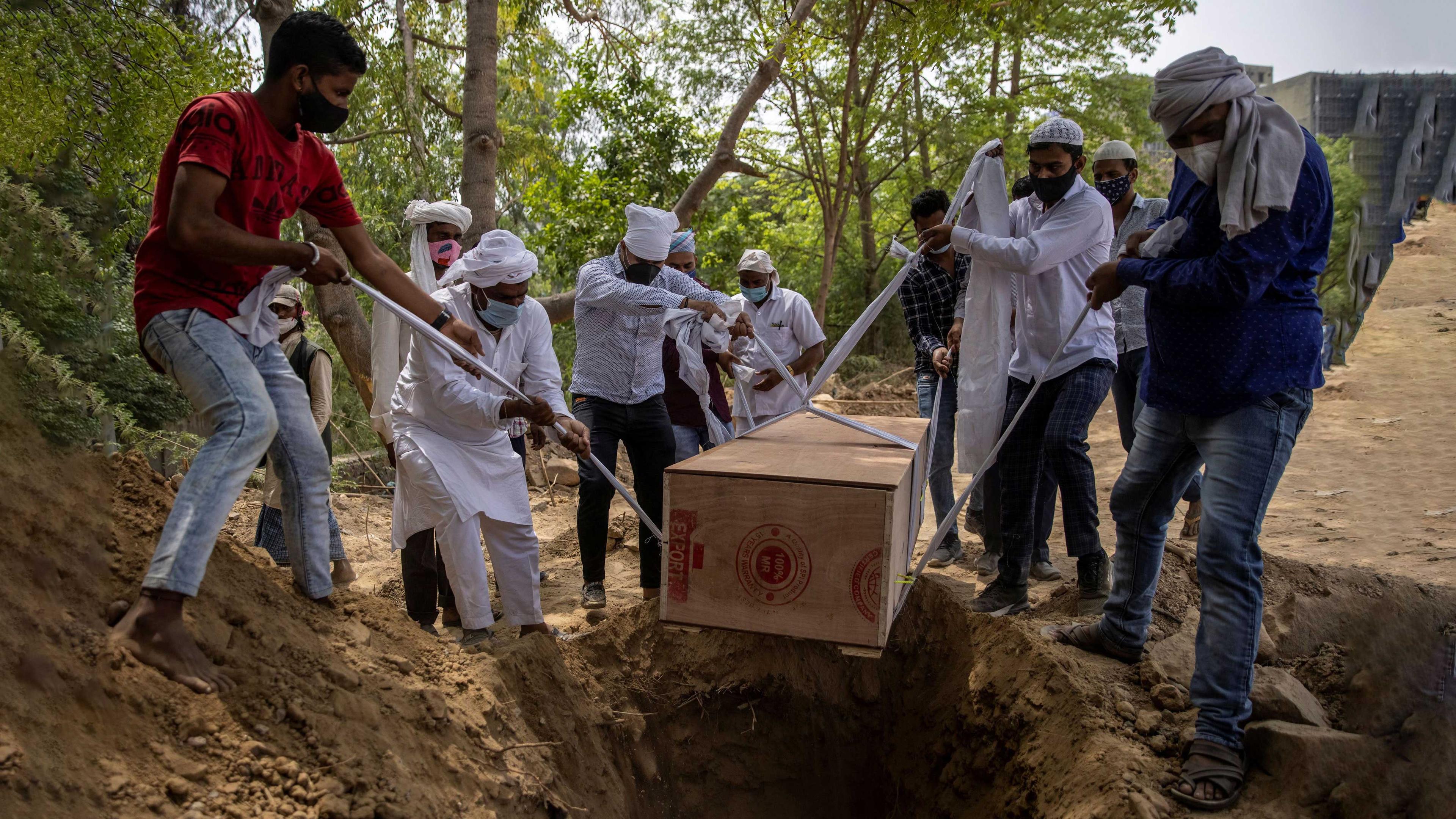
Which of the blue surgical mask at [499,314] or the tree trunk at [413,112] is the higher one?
the tree trunk at [413,112]

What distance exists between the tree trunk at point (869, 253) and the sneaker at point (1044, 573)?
1002cm

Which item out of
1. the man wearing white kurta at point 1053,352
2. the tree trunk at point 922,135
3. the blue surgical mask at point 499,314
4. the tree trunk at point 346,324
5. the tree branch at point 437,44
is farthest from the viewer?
the tree trunk at point 922,135

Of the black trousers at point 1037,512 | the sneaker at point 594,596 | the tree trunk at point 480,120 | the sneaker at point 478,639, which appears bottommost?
the sneaker at point 594,596

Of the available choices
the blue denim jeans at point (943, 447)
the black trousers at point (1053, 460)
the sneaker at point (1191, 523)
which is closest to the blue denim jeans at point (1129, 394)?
the sneaker at point (1191, 523)

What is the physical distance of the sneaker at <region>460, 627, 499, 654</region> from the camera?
3479 mm

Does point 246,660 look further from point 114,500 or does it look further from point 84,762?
point 114,500

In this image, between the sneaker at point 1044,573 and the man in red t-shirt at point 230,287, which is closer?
the man in red t-shirt at point 230,287

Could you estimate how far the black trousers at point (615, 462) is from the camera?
447cm

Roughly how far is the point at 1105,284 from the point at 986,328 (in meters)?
0.89

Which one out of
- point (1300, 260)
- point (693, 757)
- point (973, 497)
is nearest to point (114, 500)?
point (693, 757)

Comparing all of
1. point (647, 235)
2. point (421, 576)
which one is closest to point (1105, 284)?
point (647, 235)

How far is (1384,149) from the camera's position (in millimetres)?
16000

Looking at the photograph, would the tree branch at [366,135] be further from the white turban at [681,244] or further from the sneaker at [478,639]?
the sneaker at [478,639]

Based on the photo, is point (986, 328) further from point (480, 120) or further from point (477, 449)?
point (480, 120)
